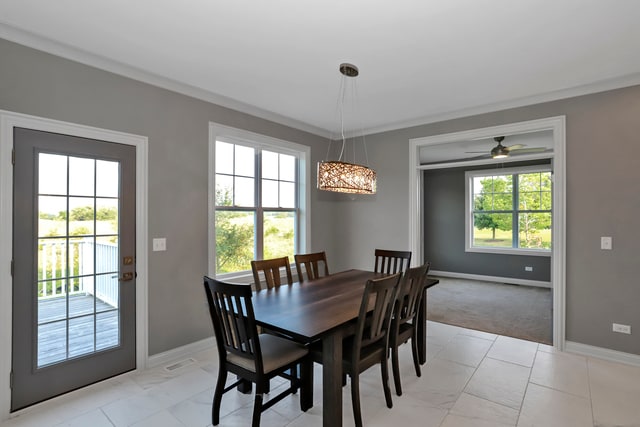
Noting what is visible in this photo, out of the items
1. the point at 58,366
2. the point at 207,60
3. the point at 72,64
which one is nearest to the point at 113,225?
the point at 58,366

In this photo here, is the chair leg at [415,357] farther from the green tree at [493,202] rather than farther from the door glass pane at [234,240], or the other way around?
the green tree at [493,202]

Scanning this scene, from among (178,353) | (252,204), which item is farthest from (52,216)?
(252,204)

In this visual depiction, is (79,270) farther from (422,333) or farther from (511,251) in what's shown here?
(511,251)

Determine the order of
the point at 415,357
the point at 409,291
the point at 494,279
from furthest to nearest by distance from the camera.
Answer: the point at 494,279 < the point at 415,357 < the point at 409,291

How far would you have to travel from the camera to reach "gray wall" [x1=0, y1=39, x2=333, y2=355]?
230 cm

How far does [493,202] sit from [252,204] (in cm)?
531

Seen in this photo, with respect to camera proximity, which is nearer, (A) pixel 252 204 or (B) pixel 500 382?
(B) pixel 500 382

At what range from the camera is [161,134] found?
2990 millimetres

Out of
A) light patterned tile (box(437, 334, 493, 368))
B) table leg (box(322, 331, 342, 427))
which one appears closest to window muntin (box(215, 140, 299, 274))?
table leg (box(322, 331, 342, 427))

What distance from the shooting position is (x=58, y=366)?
7.82 feet

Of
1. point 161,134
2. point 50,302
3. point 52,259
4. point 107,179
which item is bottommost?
point 50,302

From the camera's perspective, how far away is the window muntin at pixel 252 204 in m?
3.63

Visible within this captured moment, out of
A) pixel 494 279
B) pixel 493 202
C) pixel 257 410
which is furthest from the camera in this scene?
pixel 493 202

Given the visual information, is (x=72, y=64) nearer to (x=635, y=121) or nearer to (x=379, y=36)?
(x=379, y=36)
